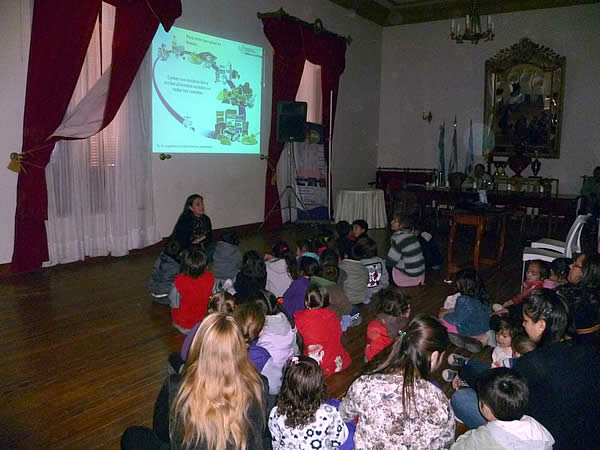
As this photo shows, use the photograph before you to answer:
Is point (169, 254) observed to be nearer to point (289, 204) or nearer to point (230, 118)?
point (230, 118)

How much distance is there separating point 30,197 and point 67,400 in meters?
2.73

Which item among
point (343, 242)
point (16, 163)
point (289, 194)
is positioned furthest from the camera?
point (289, 194)

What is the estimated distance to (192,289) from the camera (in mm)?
3459

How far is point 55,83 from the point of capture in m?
4.69

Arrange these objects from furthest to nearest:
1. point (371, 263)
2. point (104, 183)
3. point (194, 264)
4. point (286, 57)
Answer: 1. point (286, 57)
2. point (104, 183)
3. point (371, 263)
4. point (194, 264)

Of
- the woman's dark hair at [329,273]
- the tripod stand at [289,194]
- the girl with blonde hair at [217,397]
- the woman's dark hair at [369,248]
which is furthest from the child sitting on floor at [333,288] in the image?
the tripod stand at [289,194]

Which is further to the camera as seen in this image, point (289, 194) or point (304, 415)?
point (289, 194)

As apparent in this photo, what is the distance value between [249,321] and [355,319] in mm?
1651

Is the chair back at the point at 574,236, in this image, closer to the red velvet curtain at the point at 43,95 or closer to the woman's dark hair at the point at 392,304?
the woman's dark hair at the point at 392,304

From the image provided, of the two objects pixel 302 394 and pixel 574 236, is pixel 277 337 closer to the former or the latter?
pixel 302 394

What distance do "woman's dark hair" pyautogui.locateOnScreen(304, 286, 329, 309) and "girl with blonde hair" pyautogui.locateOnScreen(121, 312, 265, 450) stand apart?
126cm

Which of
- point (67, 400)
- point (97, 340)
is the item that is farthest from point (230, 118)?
point (67, 400)

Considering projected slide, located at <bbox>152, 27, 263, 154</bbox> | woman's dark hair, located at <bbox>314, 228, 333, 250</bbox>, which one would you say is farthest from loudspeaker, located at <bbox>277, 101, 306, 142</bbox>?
woman's dark hair, located at <bbox>314, 228, 333, 250</bbox>

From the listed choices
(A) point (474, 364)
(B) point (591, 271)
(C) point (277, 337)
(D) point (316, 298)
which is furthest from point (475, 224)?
(C) point (277, 337)
